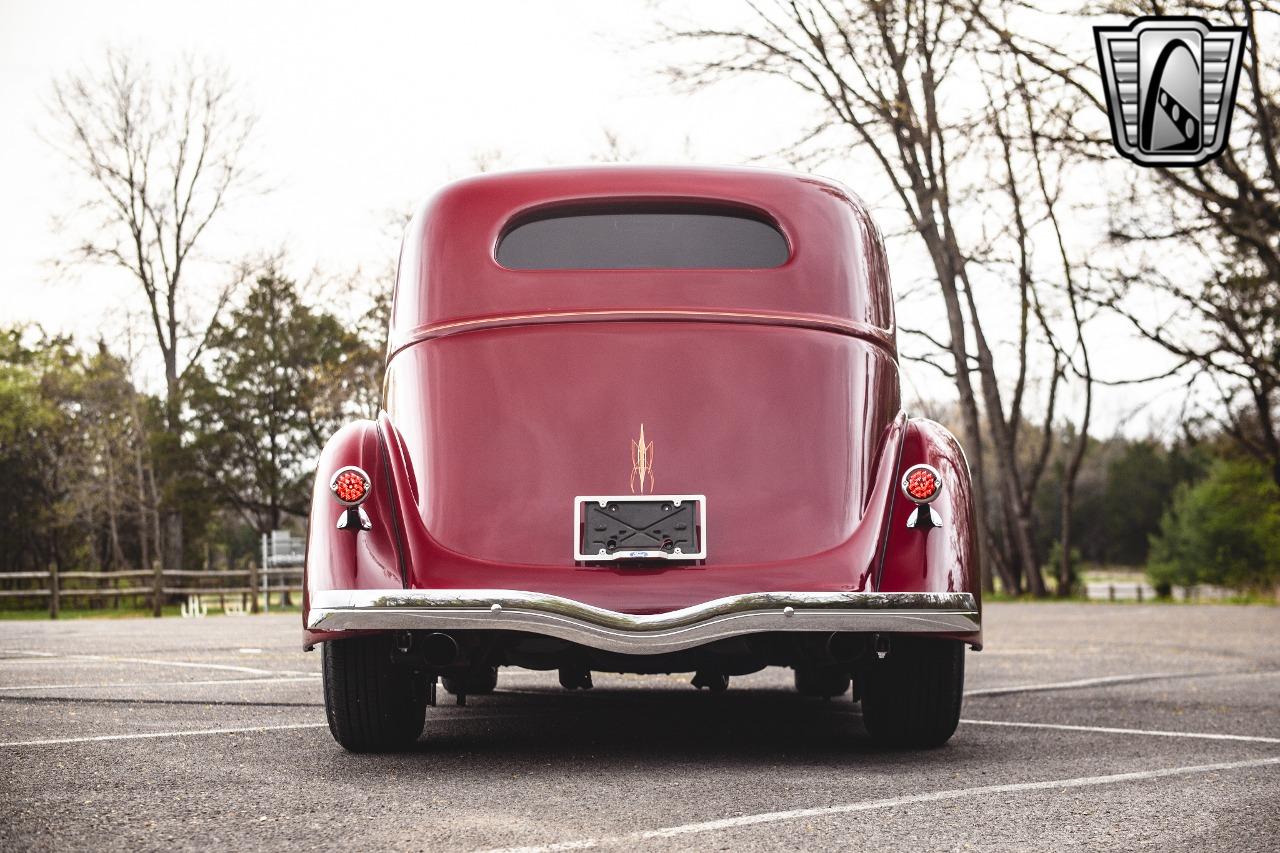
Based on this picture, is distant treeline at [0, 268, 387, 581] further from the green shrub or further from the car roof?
the green shrub

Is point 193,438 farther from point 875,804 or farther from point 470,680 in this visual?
point 875,804

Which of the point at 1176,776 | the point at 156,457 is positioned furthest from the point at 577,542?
Result: the point at 156,457

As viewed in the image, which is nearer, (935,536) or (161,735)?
(935,536)

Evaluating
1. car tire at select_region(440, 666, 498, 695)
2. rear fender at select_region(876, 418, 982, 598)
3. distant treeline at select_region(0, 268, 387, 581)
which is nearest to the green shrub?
distant treeline at select_region(0, 268, 387, 581)

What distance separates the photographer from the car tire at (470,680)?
5.43m

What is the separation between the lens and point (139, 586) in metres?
31.1

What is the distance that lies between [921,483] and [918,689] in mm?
794

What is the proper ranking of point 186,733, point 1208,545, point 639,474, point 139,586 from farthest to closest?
point 1208,545
point 139,586
point 186,733
point 639,474

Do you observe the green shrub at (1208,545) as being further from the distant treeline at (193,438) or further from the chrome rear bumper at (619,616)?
the chrome rear bumper at (619,616)

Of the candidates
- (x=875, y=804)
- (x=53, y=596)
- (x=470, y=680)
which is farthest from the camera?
(x=53, y=596)

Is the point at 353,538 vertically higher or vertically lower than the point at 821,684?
higher

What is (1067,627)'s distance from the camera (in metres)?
15.6

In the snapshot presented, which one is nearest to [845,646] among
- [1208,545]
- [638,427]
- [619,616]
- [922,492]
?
[922,492]

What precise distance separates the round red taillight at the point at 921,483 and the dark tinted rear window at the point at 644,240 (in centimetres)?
100
